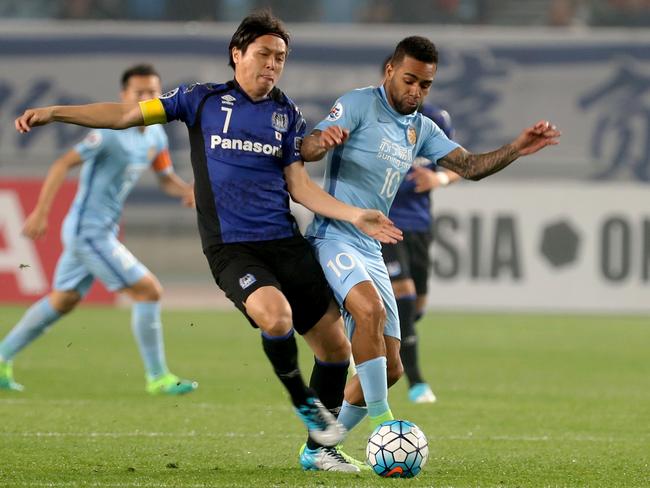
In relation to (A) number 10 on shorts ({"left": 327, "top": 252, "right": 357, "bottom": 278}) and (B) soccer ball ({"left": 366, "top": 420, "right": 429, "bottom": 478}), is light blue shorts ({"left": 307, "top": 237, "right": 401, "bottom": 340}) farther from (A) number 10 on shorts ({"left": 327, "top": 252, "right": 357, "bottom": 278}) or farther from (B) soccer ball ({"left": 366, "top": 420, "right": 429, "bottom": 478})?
(B) soccer ball ({"left": 366, "top": 420, "right": 429, "bottom": 478})

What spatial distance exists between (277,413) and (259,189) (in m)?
2.84

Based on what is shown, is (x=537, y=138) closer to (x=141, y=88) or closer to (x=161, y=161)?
(x=141, y=88)

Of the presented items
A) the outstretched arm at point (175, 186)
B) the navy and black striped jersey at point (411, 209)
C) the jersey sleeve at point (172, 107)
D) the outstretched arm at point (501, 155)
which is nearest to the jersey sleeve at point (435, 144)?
the outstretched arm at point (501, 155)

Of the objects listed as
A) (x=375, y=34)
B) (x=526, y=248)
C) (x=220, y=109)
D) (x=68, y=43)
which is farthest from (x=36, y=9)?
(x=220, y=109)

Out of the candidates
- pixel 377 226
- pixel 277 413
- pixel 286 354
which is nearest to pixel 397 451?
pixel 286 354

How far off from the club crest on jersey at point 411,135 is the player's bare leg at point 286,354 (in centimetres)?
117

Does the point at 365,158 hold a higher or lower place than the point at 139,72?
lower

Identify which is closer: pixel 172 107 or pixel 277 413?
pixel 172 107

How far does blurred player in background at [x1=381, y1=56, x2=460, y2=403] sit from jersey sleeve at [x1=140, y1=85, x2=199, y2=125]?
9.60ft

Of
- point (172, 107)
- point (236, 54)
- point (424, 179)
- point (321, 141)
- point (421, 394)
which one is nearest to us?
point (321, 141)

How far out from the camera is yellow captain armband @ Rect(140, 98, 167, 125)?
21.0 ft

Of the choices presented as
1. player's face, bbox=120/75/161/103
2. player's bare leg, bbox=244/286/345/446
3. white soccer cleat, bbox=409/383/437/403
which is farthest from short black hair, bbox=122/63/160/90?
player's bare leg, bbox=244/286/345/446

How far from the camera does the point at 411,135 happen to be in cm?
684

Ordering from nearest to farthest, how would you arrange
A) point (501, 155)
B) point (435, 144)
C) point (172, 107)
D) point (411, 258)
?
point (172, 107), point (501, 155), point (435, 144), point (411, 258)
